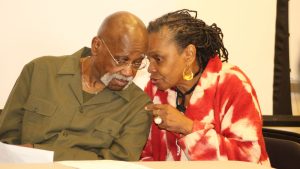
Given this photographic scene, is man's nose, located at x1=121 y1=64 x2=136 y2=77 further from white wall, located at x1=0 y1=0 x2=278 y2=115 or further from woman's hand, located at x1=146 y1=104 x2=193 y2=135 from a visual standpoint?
white wall, located at x1=0 y1=0 x2=278 y2=115

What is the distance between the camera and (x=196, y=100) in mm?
2160

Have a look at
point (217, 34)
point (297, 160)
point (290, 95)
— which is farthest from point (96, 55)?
point (290, 95)

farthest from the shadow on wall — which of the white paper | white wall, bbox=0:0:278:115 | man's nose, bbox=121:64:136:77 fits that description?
the white paper

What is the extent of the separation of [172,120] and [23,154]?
2.43ft

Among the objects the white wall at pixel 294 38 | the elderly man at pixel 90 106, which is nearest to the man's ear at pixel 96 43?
the elderly man at pixel 90 106

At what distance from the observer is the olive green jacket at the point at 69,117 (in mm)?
1936

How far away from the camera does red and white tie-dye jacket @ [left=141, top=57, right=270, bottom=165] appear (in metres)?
2.01

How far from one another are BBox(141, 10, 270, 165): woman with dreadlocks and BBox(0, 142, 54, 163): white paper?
699 mm

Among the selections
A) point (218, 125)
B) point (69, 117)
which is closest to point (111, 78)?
point (69, 117)

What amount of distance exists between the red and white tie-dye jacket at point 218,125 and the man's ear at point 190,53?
0.09 meters

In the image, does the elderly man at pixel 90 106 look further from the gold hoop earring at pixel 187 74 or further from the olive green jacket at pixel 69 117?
the gold hoop earring at pixel 187 74

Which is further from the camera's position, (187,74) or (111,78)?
(187,74)

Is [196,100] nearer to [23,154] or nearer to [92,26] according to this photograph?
[92,26]

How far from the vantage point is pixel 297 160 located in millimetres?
1955
